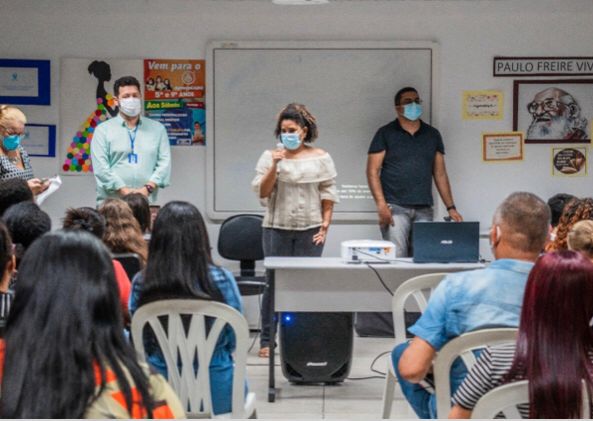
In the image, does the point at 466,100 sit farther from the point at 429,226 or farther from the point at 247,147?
the point at 429,226

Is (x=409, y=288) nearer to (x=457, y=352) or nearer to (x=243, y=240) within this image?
(x=457, y=352)

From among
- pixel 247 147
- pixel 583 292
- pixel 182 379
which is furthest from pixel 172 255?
pixel 247 147

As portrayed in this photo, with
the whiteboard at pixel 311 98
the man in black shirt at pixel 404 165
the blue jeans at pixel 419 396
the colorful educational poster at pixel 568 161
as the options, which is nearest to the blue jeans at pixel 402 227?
the man in black shirt at pixel 404 165

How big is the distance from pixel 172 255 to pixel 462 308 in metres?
1.00

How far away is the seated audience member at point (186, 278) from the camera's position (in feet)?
10.2

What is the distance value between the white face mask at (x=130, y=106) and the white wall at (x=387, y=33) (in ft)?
2.21

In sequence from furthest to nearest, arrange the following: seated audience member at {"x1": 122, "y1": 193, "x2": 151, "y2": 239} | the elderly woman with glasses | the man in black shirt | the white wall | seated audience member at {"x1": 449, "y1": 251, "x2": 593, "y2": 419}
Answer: the white wall, the man in black shirt, the elderly woman with glasses, seated audience member at {"x1": 122, "y1": 193, "x2": 151, "y2": 239}, seated audience member at {"x1": 449, "y1": 251, "x2": 593, "y2": 419}

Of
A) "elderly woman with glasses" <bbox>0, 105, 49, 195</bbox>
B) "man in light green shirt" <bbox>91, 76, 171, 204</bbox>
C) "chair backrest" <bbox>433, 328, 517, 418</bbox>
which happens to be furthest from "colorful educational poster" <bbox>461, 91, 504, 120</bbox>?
"chair backrest" <bbox>433, 328, 517, 418</bbox>

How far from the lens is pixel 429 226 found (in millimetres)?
4469

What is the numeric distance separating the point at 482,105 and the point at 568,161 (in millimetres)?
760

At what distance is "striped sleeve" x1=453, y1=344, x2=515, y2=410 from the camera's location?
2.26 meters

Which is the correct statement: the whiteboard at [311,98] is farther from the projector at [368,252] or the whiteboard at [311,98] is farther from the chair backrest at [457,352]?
the chair backrest at [457,352]

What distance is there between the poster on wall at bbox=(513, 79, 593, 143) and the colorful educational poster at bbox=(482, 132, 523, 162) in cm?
7

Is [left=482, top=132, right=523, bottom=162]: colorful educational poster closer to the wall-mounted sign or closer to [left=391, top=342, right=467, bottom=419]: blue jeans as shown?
the wall-mounted sign
